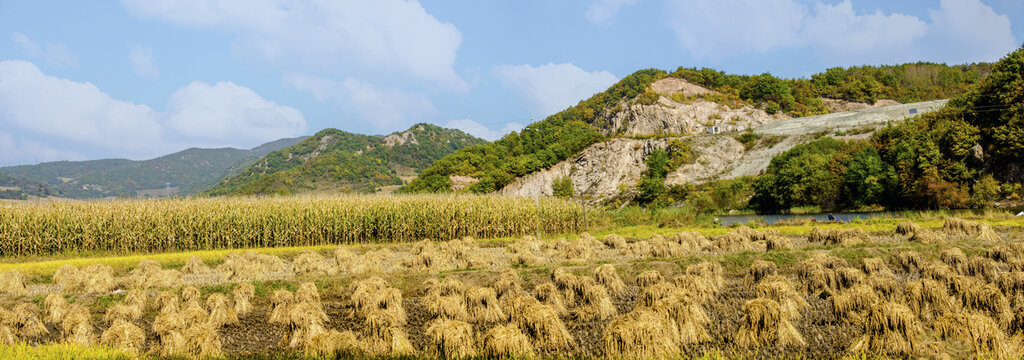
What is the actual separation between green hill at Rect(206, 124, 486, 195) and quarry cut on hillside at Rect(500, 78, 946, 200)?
3490cm

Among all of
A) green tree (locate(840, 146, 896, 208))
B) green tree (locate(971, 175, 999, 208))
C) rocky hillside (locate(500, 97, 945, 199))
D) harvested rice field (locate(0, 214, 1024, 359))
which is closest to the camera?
harvested rice field (locate(0, 214, 1024, 359))

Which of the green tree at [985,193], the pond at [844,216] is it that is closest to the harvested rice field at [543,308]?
the pond at [844,216]

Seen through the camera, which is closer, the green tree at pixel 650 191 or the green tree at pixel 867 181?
the green tree at pixel 867 181

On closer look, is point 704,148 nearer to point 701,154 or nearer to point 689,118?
point 701,154

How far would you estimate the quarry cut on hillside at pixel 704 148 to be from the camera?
2778 inches

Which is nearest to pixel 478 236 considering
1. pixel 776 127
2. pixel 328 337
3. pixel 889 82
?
pixel 328 337

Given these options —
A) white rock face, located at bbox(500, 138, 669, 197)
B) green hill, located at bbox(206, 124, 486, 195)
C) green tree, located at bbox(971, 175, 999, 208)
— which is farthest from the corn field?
green hill, located at bbox(206, 124, 486, 195)

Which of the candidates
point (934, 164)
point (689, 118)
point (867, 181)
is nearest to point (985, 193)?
point (934, 164)

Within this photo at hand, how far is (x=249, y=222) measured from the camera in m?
26.5

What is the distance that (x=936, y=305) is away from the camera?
10.9 meters

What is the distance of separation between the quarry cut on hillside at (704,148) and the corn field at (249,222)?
4231 centimetres

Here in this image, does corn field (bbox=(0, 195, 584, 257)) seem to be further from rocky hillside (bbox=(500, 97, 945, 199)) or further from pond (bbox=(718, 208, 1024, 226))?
rocky hillside (bbox=(500, 97, 945, 199))

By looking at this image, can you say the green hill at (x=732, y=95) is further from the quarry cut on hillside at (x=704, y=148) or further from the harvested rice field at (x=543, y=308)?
the harvested rice field at (x=543, y=308)

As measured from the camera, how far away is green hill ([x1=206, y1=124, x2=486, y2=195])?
111000 mm
